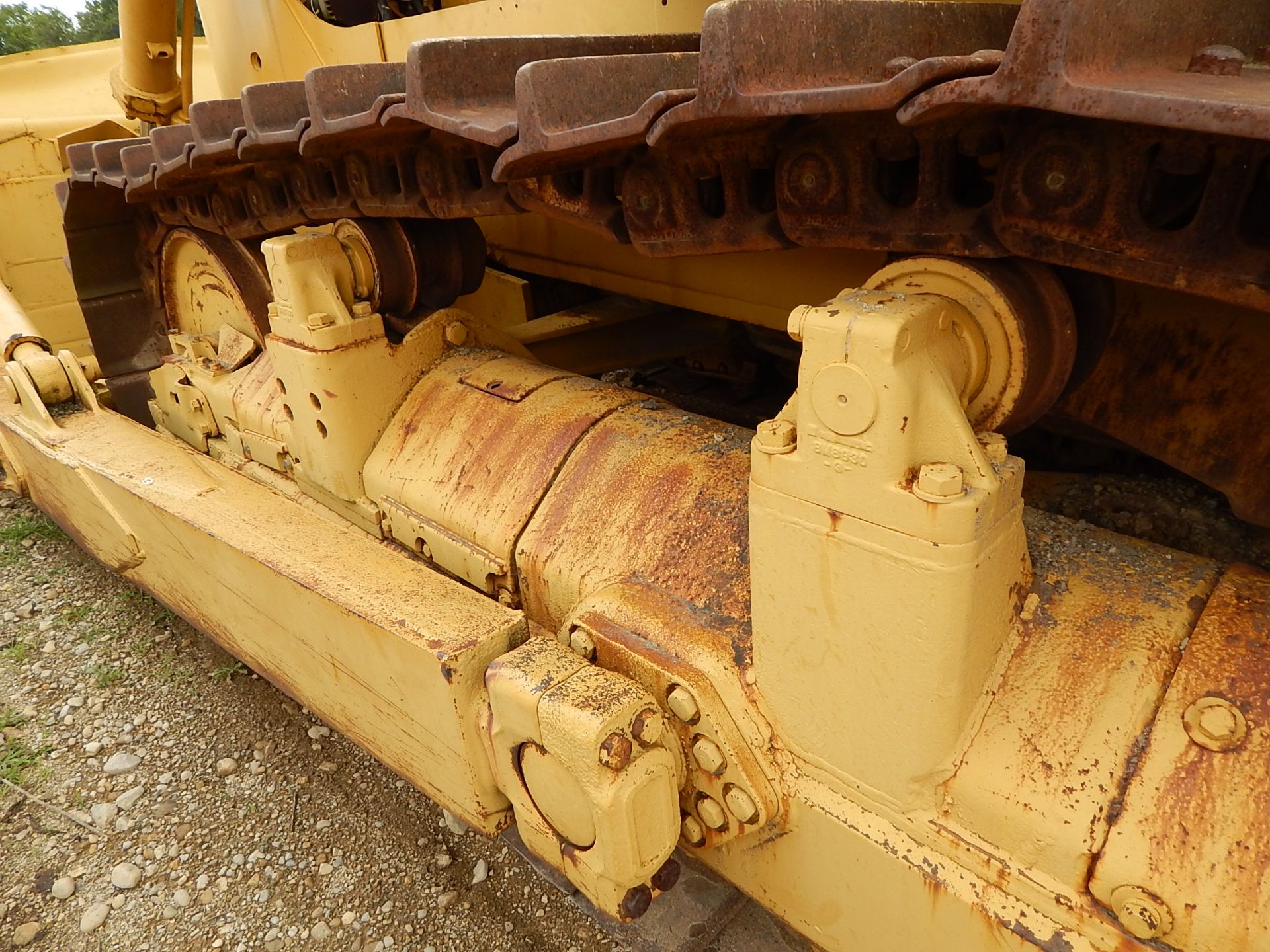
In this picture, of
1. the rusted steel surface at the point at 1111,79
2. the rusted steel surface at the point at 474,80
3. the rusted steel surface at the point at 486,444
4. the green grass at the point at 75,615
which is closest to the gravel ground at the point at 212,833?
the green grass at the point at 75,615

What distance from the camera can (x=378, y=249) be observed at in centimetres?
205

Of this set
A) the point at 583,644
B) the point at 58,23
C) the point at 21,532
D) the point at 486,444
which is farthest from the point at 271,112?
the point at 58,23

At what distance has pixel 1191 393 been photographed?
1.34 m

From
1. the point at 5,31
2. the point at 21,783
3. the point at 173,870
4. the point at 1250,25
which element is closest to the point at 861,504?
the point at 1250,25

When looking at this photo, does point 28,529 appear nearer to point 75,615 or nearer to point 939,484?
point 75,615

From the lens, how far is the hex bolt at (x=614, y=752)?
3.92 ft

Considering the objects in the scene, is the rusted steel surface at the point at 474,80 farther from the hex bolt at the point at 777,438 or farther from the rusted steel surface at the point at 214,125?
the rusted steel surface at the point at 214,125

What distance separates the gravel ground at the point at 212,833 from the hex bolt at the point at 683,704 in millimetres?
710

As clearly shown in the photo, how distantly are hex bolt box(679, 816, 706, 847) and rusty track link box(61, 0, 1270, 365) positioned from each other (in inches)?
33.5

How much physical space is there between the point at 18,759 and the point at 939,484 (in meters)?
2.40

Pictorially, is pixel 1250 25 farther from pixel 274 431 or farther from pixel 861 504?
pixel 274 431

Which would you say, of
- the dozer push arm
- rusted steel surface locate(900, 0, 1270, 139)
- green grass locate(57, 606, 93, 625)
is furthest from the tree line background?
rusted steel surface locate(900, 0, 1270, 139)

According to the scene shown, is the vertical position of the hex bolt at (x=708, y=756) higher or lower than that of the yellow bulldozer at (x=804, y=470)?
lower

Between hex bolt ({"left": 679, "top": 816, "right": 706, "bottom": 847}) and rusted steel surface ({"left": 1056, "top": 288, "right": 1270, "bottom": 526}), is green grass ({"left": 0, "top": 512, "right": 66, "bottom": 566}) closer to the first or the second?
hex bolt ({"left": 679, "top": 816, "right": 706, "bottom": 847})
